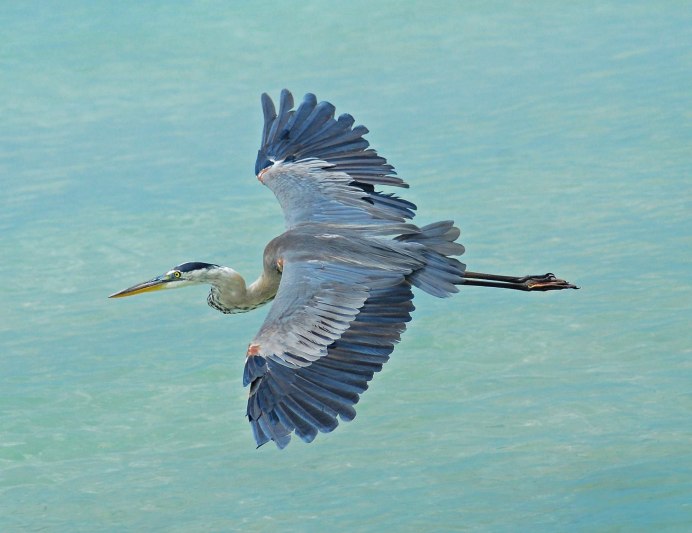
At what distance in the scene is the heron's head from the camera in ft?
28.2

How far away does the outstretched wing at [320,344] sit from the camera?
21.6 ft

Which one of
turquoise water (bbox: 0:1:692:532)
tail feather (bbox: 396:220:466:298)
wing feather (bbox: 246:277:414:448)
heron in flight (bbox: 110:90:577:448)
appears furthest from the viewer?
turquoise water (bbox: 0:1:692:532)

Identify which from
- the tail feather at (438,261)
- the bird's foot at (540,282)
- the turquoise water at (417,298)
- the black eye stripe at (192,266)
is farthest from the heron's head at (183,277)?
the bird's foot at (540,282)

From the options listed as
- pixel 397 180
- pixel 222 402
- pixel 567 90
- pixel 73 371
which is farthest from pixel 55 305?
pixel 567 90

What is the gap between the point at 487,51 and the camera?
15.3 meters

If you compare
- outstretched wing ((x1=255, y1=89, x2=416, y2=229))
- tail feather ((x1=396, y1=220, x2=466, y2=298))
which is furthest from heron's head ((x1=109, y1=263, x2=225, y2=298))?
tail feather ((x1=396, y1=220, x2=466, y2=298))

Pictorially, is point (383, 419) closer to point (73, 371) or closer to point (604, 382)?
point (604, 382)

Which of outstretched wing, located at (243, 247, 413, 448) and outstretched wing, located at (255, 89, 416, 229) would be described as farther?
outstretched wing, located at (255, 89, 416, 229)

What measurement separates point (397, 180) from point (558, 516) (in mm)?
2362

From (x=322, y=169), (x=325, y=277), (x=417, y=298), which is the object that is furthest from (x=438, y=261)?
(x=417, y=298)

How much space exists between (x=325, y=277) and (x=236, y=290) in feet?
3.71

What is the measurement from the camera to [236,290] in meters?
8.56

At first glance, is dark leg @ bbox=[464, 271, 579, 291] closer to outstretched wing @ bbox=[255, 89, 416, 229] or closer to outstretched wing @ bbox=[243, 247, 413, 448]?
outstretched wing @ bbox=[255, 89, 416, 229]

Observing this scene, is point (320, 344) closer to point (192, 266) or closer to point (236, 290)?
point (236, 290)
